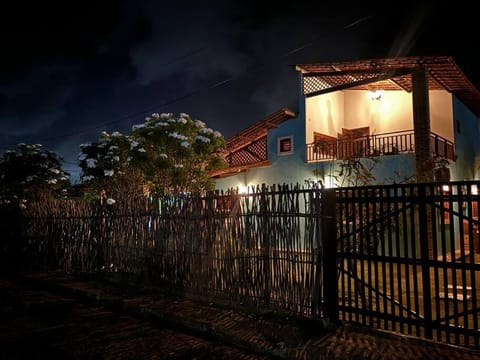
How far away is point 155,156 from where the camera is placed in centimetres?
1027

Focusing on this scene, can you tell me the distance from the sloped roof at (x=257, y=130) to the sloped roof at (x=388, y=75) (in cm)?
129

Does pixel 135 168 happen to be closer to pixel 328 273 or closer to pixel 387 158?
pixel 328 273

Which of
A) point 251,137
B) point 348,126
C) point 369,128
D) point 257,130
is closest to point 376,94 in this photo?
point 369,128

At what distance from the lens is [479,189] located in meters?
3.89

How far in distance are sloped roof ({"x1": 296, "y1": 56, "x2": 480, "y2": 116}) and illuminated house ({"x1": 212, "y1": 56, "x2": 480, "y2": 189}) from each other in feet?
0.10

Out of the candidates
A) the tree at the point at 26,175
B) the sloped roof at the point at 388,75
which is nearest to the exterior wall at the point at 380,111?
the sloped roof at the point at 388,75

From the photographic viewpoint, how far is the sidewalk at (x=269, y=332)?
3994mm

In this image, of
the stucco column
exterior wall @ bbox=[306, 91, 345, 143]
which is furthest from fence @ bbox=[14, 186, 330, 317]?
exterior wall @ bbox=[306, 91, 345, 143]

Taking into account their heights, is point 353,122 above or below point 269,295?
above

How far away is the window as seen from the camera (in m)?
14.6

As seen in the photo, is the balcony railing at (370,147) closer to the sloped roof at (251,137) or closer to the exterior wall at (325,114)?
the exterior wall at (325,114)

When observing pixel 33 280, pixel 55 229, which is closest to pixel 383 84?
pixel 55 229

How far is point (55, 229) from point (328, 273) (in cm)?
824

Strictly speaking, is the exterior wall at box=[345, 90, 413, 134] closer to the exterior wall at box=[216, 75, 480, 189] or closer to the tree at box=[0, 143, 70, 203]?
the exterior wall at box=[216, 75, 480, 189]
